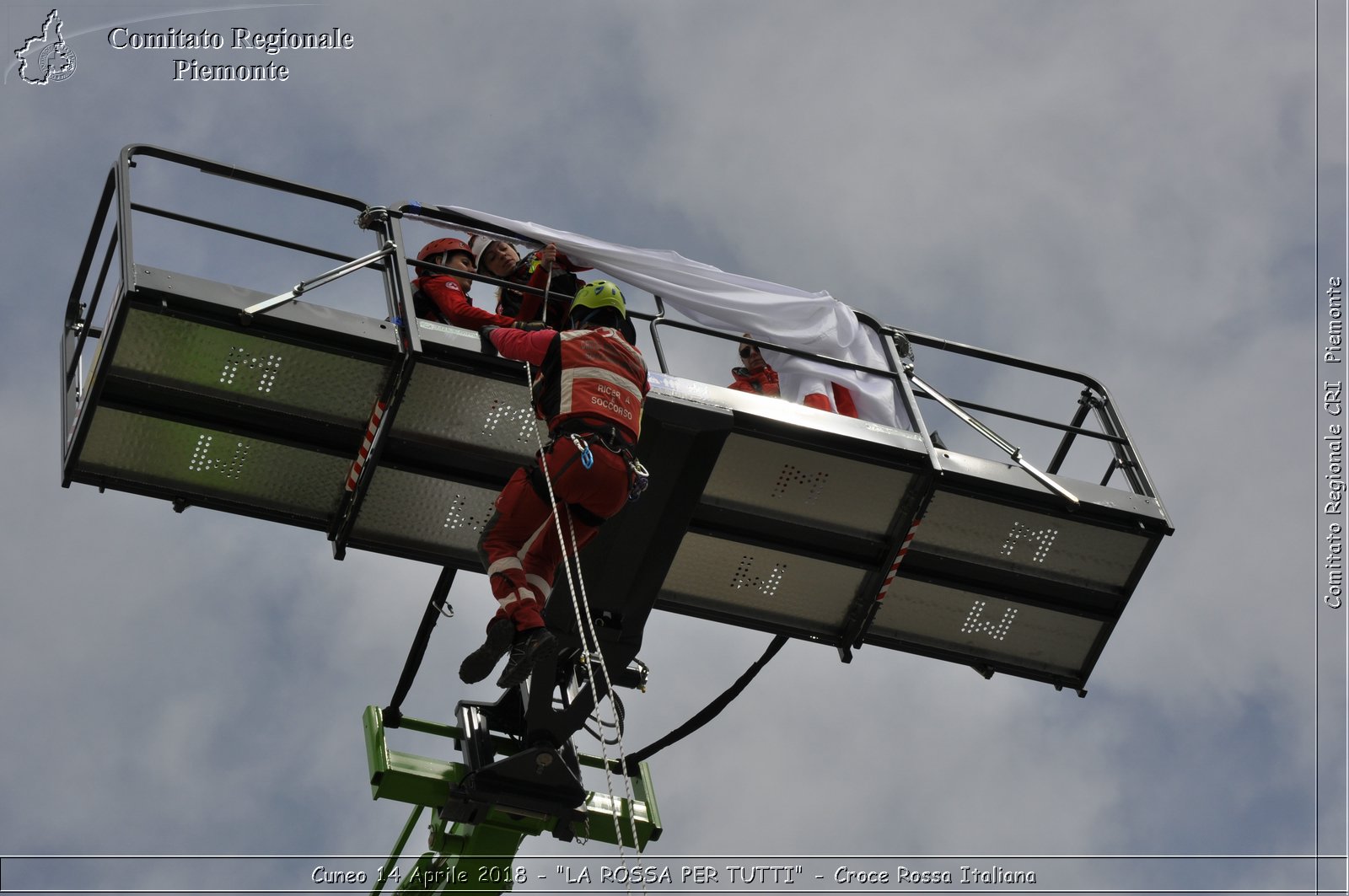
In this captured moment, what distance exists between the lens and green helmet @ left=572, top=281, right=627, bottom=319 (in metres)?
10.6

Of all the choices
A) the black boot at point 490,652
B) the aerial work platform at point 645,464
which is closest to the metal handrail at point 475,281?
the aerial work platform at point 645,464

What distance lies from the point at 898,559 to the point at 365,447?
3819mm

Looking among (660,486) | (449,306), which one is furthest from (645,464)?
(449,306)

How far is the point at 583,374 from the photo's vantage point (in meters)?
9.94

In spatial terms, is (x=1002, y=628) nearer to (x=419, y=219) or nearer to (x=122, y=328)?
(x=419, y=219)

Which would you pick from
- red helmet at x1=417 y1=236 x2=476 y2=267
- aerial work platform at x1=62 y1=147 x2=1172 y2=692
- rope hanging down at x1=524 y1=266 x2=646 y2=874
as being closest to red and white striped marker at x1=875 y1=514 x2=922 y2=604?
aerial work platform at x1=62 y1=147 x2=1172 y2=692

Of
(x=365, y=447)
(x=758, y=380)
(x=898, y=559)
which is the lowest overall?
(x=365, y=447)

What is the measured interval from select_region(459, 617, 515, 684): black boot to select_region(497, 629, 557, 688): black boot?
63 millimetres

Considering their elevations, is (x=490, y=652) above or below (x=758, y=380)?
below

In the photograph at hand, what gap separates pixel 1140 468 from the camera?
1214 centimetres

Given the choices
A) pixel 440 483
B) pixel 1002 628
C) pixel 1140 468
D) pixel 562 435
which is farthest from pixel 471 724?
pixel 1140 468

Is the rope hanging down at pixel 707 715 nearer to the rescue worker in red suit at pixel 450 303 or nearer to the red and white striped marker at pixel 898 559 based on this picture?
the red and white striped marker at pixel 898 559

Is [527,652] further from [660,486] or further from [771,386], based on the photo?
[771,386]

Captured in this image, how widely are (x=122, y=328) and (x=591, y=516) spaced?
3.05 metres
